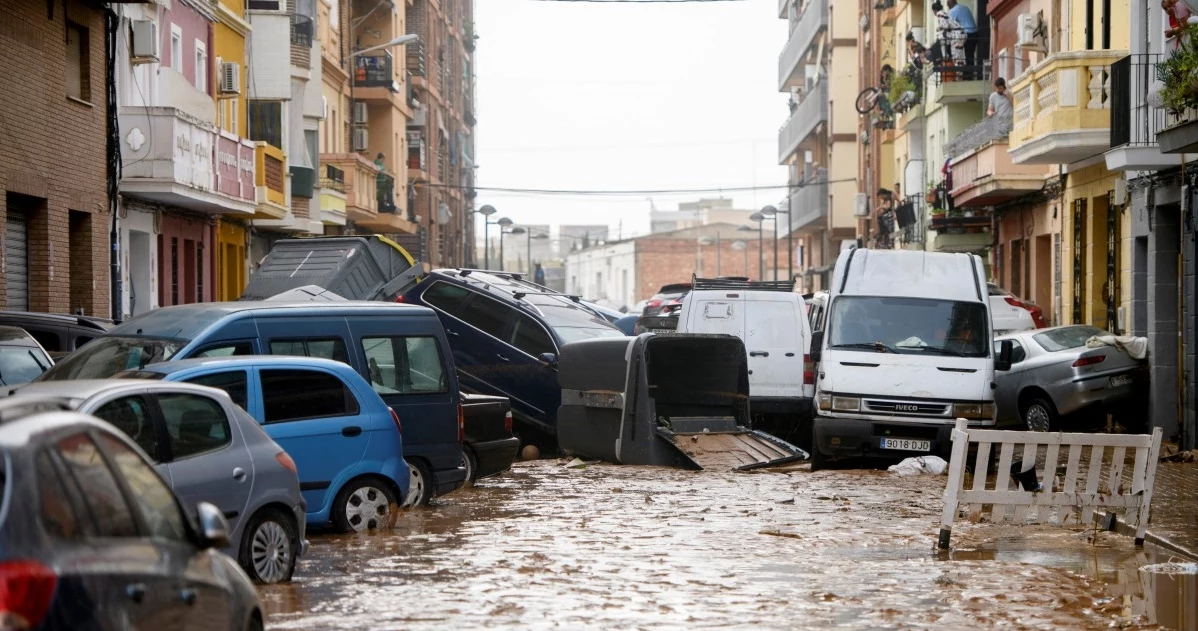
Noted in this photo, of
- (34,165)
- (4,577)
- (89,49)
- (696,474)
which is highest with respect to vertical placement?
(89,49)

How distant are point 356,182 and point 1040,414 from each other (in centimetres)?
2753

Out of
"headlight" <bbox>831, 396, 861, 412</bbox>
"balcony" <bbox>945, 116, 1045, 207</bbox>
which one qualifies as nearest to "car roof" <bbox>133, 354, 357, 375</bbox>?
"headlight" <bbox>831, 396, 861, 412</bbox>

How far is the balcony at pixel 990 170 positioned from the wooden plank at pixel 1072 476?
2189 centimetres

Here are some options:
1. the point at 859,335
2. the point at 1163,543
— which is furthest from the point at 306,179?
the point at 1163,543

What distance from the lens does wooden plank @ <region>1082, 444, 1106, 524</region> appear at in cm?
1309

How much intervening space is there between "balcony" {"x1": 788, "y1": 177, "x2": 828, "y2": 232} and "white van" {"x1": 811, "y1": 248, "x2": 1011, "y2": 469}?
4970 cm

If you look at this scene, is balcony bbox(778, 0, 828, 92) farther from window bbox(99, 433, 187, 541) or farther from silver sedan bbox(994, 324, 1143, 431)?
window bbox(99, 433, 187, 541)

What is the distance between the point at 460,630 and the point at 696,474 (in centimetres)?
1081

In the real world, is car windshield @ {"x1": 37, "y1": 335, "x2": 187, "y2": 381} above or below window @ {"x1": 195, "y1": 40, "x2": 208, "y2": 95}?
below

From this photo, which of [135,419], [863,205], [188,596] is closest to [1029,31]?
[863,205]

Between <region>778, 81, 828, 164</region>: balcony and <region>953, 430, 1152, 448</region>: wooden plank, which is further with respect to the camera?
<region>778, 81, 828, 164</region>: balcony

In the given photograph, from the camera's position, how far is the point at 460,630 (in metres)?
9.59

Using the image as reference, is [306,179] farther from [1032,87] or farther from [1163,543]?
[1163,543]

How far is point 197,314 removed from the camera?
14.3 m
